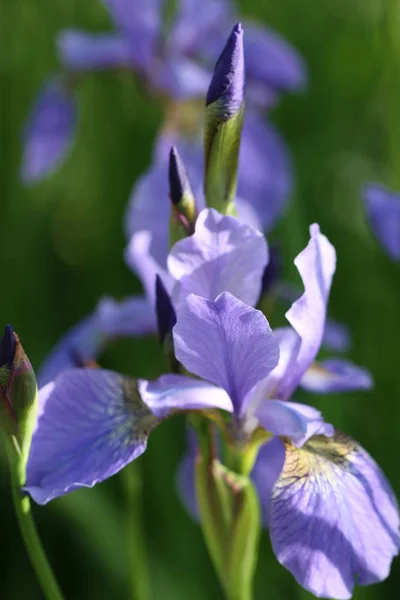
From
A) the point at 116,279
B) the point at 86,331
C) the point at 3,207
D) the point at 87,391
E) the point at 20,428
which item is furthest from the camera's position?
the point at 3,207

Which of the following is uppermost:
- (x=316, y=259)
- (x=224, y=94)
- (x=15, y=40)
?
(x=224, y=94)

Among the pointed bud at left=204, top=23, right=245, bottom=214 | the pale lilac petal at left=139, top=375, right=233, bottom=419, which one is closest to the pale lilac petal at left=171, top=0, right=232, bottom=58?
the pointed bud at left=204, top=23, right=245, bottom=214

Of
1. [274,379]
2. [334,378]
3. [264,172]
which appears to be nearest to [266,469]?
[334,378]

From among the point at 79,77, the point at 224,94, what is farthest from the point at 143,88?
the point at 224,94

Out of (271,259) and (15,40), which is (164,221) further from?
(15,40)

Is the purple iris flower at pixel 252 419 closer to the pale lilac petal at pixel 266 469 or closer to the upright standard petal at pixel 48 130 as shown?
the pale lilac petal at pixel 266 469
